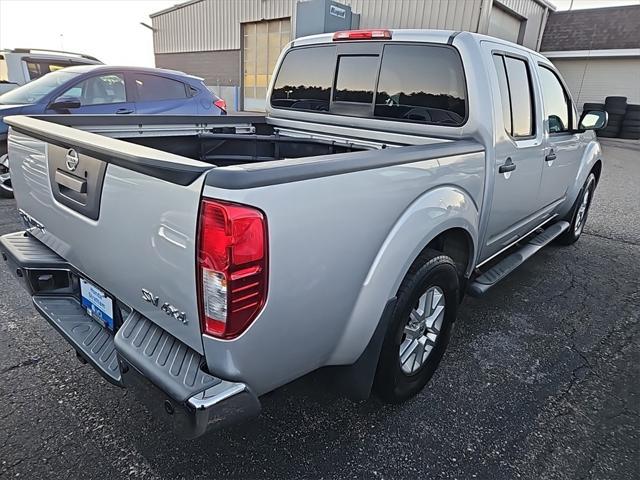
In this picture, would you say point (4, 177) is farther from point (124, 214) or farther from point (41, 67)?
point (124, 214)

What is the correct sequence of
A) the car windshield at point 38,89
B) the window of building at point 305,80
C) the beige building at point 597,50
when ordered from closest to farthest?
1. the window of building at point 305,80
2. the car windshield at point 38,89
3. the beige building at point 597,50

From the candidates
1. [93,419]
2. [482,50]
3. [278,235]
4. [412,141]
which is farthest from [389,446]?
[482,50]

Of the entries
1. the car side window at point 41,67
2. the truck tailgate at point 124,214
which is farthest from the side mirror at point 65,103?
the truck tailgate at point 124,214

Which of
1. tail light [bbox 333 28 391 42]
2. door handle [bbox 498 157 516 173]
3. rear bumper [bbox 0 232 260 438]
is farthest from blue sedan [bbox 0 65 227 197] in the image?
door handle [bbox 498 157 516 173]

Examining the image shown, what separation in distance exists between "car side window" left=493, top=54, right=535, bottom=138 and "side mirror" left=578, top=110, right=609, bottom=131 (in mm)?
1300

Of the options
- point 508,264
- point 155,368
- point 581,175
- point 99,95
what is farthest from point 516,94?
point 99,95

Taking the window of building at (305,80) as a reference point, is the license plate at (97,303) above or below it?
below

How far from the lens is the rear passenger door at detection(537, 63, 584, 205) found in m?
3.61

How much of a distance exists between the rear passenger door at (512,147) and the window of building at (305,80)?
1.22 m

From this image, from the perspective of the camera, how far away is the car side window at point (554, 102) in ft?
11.9

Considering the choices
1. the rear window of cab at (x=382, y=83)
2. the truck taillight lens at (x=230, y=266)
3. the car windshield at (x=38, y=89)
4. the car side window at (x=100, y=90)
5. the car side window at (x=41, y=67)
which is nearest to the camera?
the truck taillight lens at (x=230, y=266)

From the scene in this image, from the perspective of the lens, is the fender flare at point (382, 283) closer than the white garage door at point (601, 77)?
Yes

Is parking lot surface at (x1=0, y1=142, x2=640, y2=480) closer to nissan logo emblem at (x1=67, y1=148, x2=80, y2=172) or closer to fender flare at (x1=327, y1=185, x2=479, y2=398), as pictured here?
fender flare at (x1=327, y1=185, x2=479, y2=398)

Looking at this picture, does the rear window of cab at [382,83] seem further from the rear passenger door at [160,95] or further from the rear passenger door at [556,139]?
the rear passenger door at [160,95]
